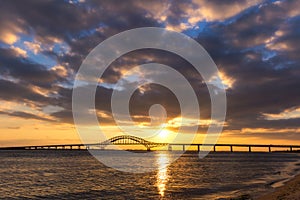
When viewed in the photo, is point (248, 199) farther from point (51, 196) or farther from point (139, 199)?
point (51, 196)

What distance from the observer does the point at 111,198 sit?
119 ft

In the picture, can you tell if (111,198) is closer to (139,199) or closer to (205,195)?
(139,199)

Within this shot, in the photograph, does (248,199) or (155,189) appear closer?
(248,199)

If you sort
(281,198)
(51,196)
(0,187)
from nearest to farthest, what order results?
(281,198) < (51,196) < (0,187)

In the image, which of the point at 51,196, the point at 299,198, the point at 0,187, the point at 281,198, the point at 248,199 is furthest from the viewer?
the point at 0,187

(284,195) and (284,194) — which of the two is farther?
(284,194)

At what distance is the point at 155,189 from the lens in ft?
141

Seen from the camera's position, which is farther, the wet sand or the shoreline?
the shoreline

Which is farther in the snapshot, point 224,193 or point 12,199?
point 224,193

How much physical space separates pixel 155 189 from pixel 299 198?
20329 millimetres

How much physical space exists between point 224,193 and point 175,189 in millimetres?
6833

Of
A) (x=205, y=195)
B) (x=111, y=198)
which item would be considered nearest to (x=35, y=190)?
(x=111, y=198)

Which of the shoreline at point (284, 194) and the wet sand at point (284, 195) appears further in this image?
the shoreline at point (284, 194)

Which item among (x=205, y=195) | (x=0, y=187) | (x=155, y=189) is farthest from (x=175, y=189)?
(x=0, y=187)
